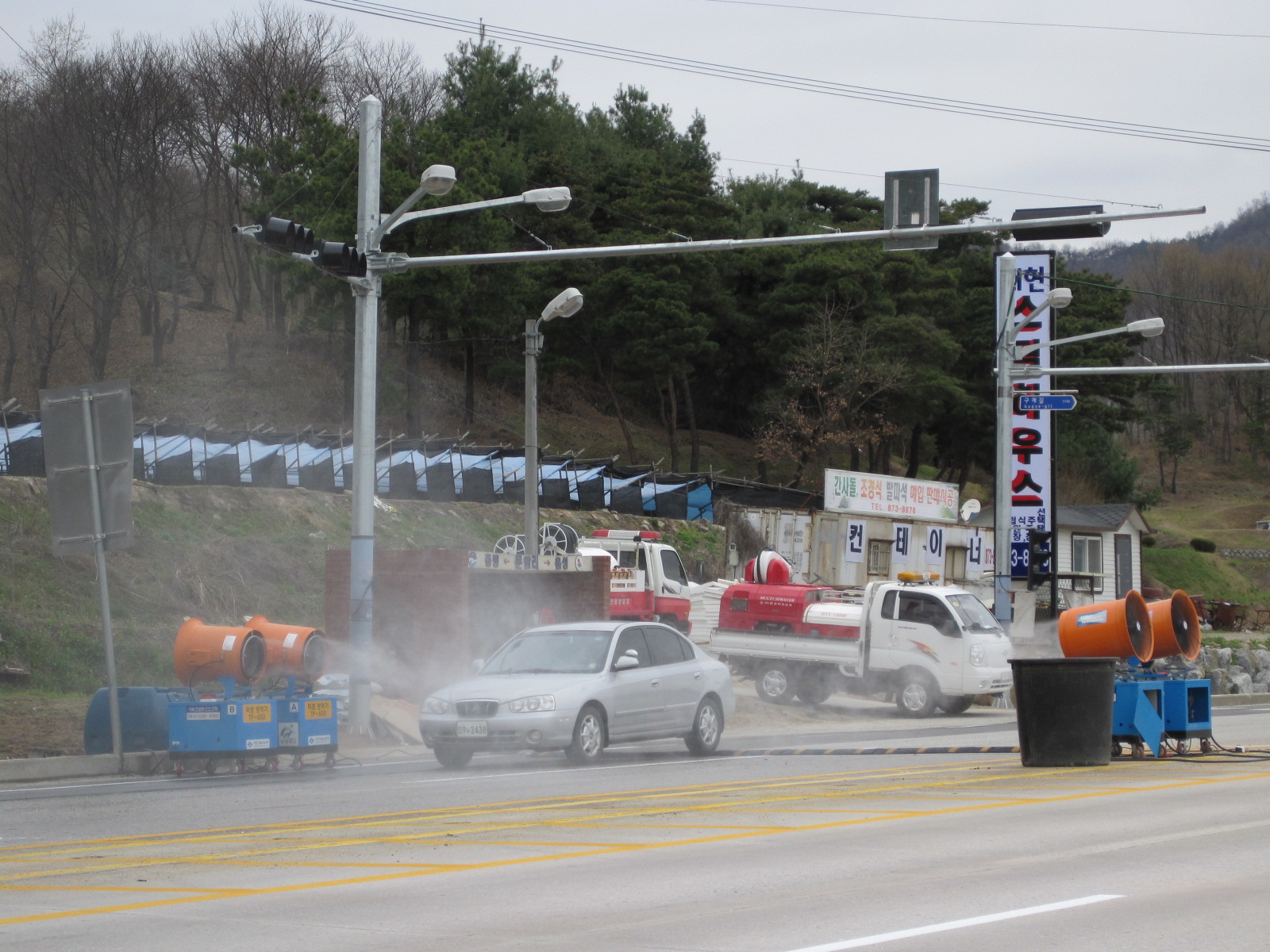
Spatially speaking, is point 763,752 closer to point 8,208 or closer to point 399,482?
point 399,482

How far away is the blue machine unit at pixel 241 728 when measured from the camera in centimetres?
1477

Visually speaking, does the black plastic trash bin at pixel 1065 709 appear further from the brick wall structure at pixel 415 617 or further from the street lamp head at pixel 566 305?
the street lamp head at pixel 566 305

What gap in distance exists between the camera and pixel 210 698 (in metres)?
15.0

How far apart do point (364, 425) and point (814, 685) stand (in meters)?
10.3

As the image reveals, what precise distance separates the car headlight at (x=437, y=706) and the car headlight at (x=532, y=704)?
0.75 metres

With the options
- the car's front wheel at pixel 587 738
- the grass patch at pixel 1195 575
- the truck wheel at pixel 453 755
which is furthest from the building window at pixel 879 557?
the grass patch at pixel 1195 575

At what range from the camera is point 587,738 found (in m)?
15.0

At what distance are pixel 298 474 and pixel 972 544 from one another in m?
22.9

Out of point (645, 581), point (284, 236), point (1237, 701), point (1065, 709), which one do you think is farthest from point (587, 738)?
point (1237, 701)

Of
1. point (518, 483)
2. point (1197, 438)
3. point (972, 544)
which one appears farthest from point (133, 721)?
point (1197, 438)

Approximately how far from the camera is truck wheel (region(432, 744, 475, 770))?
1491 cm

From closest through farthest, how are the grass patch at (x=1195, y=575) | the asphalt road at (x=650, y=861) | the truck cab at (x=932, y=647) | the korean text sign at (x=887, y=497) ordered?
the asphalt road at (x=650, y=861), the truck cab at (x=932, y=647), the korean text sign at (x=887, y=497), the grass patch at (x=1195, y=575)

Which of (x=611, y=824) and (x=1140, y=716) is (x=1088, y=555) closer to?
(x=1140, y=716)

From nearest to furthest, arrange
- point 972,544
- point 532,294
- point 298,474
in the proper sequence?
1. point 298,474
2. point 972,544
3. point 532,294
